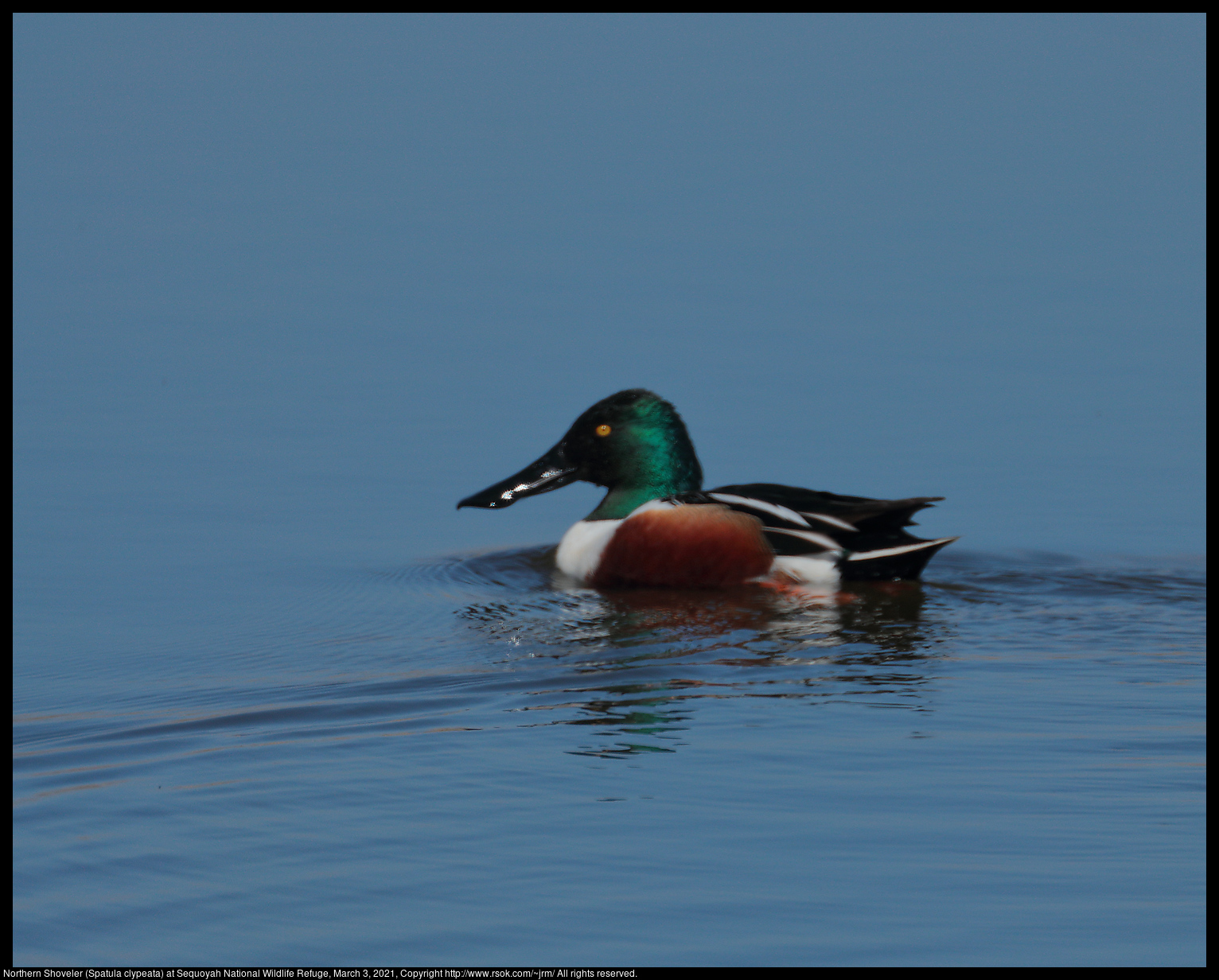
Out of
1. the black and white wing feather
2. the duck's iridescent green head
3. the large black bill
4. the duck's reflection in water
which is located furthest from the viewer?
the large black bill

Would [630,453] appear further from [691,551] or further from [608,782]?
[608,782]

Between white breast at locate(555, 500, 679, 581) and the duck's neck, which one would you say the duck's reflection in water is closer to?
white breast at locate(555, 500, 679, 581)

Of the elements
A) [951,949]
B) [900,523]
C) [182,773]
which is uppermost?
[900,523]

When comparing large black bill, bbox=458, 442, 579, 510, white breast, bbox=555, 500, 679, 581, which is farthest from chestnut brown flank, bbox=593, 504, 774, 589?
large black bill, bbox=458, 442, 579, 510

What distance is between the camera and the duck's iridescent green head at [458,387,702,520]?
8.91 m

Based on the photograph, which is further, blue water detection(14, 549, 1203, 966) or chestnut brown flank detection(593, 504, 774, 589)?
chestnut brown flank detection(593, 504, 774, 589)

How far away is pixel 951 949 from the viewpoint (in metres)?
3.81

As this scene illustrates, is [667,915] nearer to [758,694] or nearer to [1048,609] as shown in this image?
[758,694]

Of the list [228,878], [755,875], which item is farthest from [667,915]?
[228,878]

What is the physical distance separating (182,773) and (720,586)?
3.45 meters

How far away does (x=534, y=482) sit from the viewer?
9.21 meters

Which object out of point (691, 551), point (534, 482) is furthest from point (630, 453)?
point (691, 551)

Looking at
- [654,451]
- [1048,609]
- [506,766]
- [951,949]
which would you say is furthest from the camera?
[654,451]

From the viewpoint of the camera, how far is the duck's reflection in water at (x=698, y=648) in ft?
19.2
